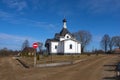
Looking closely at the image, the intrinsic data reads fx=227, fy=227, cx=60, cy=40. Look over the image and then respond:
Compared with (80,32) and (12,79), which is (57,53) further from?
(12,79)

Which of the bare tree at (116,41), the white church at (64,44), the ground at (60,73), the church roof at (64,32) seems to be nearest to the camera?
the ground at (60,73)

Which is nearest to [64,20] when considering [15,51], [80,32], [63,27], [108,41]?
[63,27]

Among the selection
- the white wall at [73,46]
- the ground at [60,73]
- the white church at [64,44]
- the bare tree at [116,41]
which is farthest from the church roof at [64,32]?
the bare tree at [116,41]

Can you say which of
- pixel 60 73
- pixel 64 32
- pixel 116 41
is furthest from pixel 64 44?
pixel 116 41

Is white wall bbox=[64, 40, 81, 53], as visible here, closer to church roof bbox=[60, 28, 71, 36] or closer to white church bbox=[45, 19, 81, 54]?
white church bbox=[45, 19, 81, 54]

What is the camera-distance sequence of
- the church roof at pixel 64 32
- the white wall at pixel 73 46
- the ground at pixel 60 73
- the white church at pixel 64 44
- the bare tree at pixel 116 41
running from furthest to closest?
1. the bare tree at pixel 116 41
2. the church roof at pixel 64 32
3. the white church at pixel 64 44
4. the white wall at pixel 73 46
5. the ground at pixel 60 73

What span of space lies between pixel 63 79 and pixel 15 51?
12943cm

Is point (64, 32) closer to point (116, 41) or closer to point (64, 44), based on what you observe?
point (64, 44)

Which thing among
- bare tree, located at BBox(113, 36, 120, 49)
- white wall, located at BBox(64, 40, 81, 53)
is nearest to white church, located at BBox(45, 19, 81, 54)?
white wall, located at BBox(64, 40, 81, 53)

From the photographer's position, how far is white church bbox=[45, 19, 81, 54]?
70.1 meters

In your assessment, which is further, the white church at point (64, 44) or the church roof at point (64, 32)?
the church roof at point (64, 32)

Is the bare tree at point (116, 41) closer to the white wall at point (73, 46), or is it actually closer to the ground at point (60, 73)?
the white wall at point (73, 46)

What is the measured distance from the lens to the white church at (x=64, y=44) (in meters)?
70.1

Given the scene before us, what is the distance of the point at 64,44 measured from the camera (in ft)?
228
